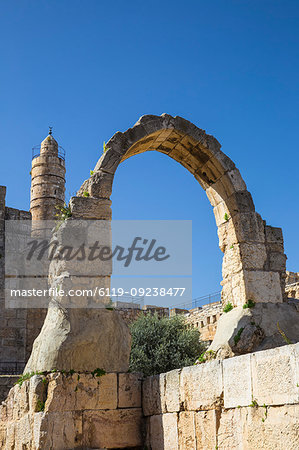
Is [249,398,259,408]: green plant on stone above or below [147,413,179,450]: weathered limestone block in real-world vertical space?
above

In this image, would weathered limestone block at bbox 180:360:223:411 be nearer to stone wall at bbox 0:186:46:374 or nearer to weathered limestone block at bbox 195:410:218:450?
weathered limestone block at bbox 195:410:218:450

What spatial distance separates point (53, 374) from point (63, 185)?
66.1 ft

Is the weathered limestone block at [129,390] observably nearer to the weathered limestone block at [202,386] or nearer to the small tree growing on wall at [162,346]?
the weathered limestone block at [202,386]

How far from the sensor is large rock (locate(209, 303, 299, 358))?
677cm

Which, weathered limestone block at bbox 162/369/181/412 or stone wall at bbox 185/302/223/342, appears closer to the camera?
weathered limestone block at bbox 162/369/181/412

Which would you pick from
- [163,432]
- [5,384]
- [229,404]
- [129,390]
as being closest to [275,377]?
[229,404]

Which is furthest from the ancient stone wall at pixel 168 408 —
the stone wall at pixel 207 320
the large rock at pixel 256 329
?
the stone wall at pixel 207 320

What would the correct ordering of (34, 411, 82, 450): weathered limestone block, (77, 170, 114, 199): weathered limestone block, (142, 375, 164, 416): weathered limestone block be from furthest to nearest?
(77, 170, 114, 199): weathered limestone block, (142, 375, 164, 416): weathered limestone block, (34, 411, 82, 450): weathered limestone block

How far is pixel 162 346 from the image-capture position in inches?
795

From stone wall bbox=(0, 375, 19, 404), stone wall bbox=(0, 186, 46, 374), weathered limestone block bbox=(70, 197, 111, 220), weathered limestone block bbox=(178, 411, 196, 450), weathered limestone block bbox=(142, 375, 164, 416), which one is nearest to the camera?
weathered limestone block bbox=(178, 411, 196, 450)

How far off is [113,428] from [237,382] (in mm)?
2062

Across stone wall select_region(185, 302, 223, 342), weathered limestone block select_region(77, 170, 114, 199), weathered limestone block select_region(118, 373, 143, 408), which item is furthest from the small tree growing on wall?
weathered limestone block select_region(77, 170, 114, 199)

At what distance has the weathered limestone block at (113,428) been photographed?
6.09m

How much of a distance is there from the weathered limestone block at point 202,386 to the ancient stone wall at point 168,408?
10 mm
